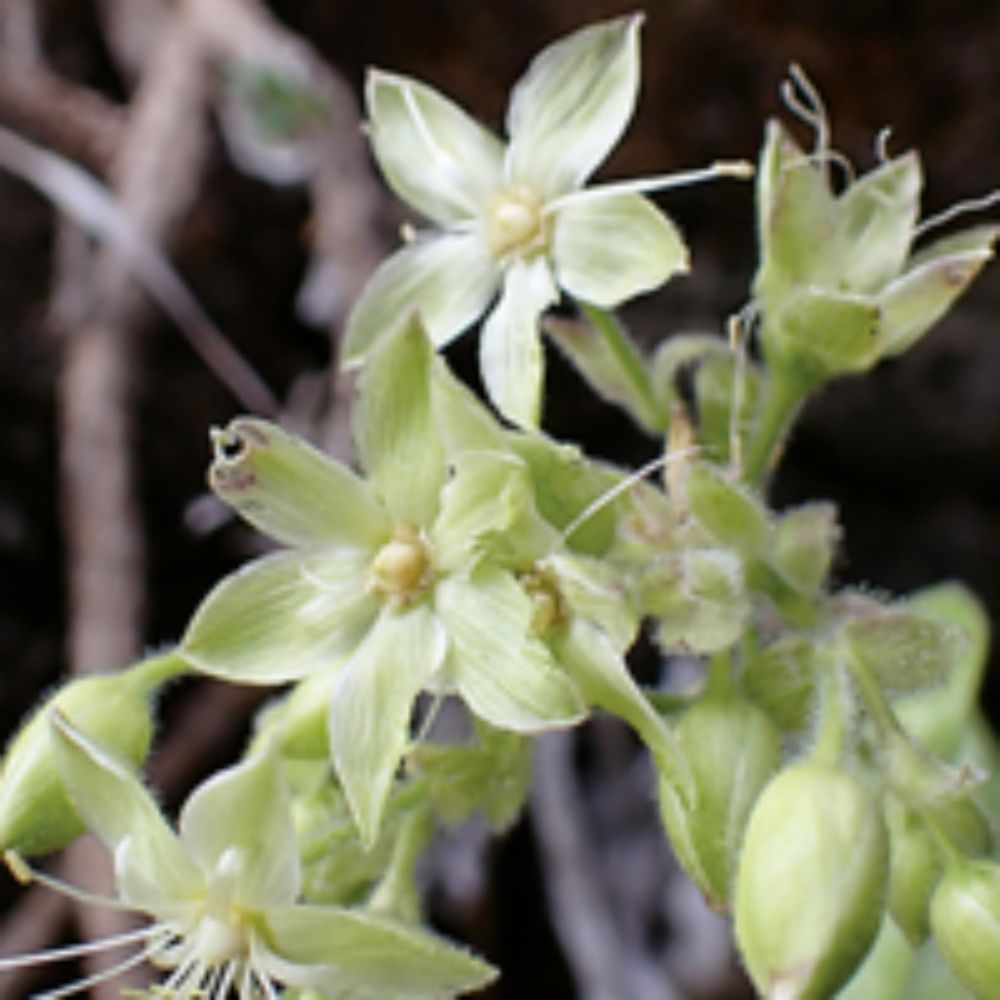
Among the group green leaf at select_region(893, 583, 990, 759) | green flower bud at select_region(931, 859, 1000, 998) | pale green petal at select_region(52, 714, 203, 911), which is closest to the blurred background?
green leaf at select_region(893, 583, 990, 759)

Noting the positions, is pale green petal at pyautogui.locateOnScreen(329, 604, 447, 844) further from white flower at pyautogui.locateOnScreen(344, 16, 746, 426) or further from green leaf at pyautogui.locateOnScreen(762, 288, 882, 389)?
green leaf at pyautogui.locateOnScreen(762, 288, 882, 389)

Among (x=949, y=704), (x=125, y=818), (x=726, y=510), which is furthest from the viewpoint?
(x=949, y=704)

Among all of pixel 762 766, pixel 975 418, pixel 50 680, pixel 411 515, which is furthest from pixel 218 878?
pixel 975 418

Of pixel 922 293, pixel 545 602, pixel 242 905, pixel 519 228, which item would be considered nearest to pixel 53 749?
pixel 242 905

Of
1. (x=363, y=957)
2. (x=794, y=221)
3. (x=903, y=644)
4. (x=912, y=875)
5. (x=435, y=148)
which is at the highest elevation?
(x=435, y=148)

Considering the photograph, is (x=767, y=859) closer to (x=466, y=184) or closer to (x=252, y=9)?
(x=466, y=184)

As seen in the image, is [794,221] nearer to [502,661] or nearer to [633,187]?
[633,187]
